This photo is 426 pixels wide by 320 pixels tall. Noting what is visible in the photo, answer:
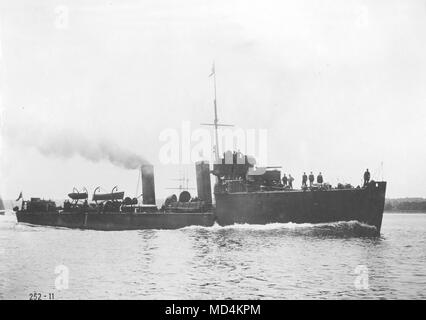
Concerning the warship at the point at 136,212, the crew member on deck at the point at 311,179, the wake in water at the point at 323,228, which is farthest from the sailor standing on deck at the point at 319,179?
the warship at the point at 136,212

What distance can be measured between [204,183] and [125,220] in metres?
7.54

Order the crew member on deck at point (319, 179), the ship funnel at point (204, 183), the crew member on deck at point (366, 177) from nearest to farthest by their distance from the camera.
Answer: the crew member on deck at point (366, 177) < the crew member on deck at point (319, 179) < the ship funnel at point (204, 183)

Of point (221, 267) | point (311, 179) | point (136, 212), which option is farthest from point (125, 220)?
point (221, 267)

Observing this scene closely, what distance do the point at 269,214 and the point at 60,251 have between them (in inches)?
586

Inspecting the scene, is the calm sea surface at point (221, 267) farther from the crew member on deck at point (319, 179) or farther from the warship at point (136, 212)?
the warship at point (136, 212)

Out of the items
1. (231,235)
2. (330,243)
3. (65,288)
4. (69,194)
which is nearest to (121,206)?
(69,194)

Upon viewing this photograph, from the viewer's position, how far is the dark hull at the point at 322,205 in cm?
3388

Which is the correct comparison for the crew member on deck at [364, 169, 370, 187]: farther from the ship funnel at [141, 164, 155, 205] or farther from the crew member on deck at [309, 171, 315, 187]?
the ship funnel at [141, 164, 155, 205]

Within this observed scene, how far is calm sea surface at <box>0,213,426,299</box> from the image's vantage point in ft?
53.3

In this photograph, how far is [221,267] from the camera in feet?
67.8

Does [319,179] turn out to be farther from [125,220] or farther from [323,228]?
[125,220]

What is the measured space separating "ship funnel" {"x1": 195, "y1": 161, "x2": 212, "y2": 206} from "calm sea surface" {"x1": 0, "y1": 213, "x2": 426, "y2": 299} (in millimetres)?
6760

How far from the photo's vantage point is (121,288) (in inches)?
661

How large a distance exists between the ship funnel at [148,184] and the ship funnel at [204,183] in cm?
436
